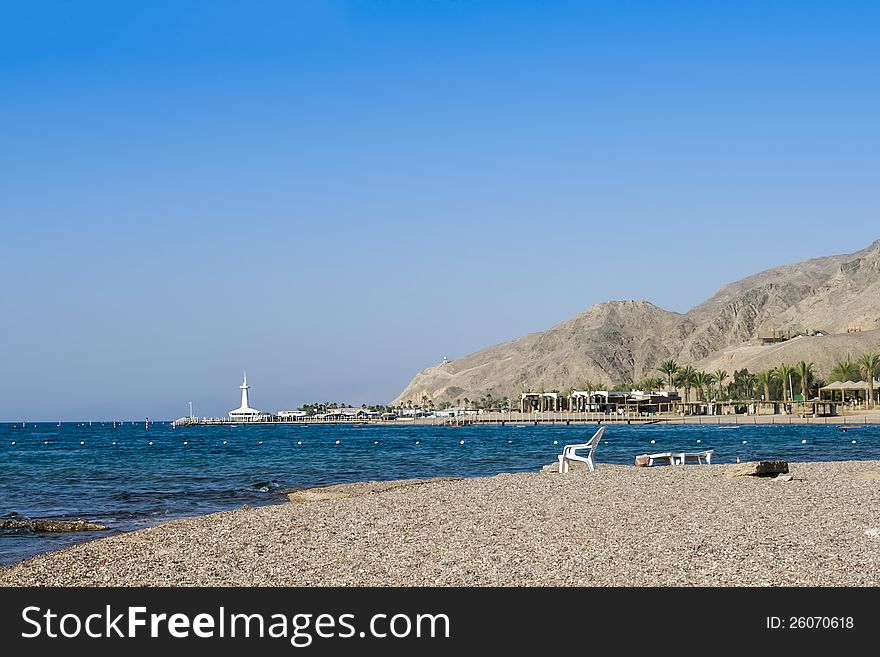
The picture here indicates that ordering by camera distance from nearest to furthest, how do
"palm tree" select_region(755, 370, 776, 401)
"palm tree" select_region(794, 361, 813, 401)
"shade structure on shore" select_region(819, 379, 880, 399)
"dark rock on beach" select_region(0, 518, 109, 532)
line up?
"dark rock on beach" select_region(0, 518, 109, 532) → "shade structure on shore" select_region(819, 379, 880, 399) → "palm tree" select_region(794, 361, 813, 401) → "palm tree" select_region(755, 370, 776, 401)

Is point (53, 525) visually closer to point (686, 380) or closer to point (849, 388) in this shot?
point (849, 388)

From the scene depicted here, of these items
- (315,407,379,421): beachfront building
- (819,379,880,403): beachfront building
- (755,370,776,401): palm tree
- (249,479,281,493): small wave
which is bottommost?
(249,479,281,493): small wave

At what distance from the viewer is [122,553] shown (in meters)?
10.8

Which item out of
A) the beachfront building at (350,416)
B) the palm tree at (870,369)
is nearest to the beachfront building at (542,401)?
the beachfront building at (350,416)

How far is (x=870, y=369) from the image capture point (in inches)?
4252

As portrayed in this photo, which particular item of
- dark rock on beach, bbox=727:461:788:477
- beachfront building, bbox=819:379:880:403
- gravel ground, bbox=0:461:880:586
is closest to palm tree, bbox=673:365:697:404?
beachfront building, bbox=819:379:880:403

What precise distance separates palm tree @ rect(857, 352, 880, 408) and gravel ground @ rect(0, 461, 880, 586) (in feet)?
330

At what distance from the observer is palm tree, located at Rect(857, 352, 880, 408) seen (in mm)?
107375

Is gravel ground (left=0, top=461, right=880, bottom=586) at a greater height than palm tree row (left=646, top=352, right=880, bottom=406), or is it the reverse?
palm tree row (left=646, top=352, right=880, bottom=406)

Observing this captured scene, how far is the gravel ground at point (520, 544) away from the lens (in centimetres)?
813

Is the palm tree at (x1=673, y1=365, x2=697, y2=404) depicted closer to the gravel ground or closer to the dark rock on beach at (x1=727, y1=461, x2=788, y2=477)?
the dark rock on beach at (x1=727, y1=461, x2=788, y2=477)

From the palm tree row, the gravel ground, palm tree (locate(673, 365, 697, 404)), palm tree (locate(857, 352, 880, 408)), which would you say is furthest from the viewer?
palm tree (locate(673, 365, 697, 404))

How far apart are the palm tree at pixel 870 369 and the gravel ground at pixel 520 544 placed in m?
101

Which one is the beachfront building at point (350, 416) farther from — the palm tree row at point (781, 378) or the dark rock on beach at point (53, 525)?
the dark rock on beach at point (53, 525)
